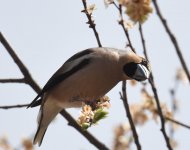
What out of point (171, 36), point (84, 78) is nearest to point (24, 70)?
point (171, 36)

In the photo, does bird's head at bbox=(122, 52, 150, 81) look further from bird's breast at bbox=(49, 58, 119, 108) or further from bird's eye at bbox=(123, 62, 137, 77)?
bird's breast at bbox=(49, 58, 119, 108)

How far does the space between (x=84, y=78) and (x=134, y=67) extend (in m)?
A: 0.54

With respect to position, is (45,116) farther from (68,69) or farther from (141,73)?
(141,73)

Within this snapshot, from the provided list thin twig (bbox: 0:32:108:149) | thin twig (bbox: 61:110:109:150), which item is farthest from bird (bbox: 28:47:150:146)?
thin twig (bbox: 0:32:108:149)

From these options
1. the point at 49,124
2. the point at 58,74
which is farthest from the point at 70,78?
the point at 49,124

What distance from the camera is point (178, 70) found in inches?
223

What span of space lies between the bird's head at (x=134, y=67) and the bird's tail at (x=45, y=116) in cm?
84

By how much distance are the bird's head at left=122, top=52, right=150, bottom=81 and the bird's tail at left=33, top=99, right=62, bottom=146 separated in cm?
84

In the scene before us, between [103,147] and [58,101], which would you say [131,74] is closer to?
[58,101]

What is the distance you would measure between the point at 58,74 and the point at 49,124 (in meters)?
0.58

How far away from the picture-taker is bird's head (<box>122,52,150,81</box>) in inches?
188

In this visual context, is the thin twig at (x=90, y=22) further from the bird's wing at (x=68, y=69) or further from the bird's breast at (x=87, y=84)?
the bird's wing at (x=68, y=69)

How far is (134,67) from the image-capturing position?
507 centimetres

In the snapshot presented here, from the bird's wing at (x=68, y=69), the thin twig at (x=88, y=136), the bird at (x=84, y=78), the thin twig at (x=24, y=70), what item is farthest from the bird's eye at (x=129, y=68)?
the thin twig at (x=24, y=70)
